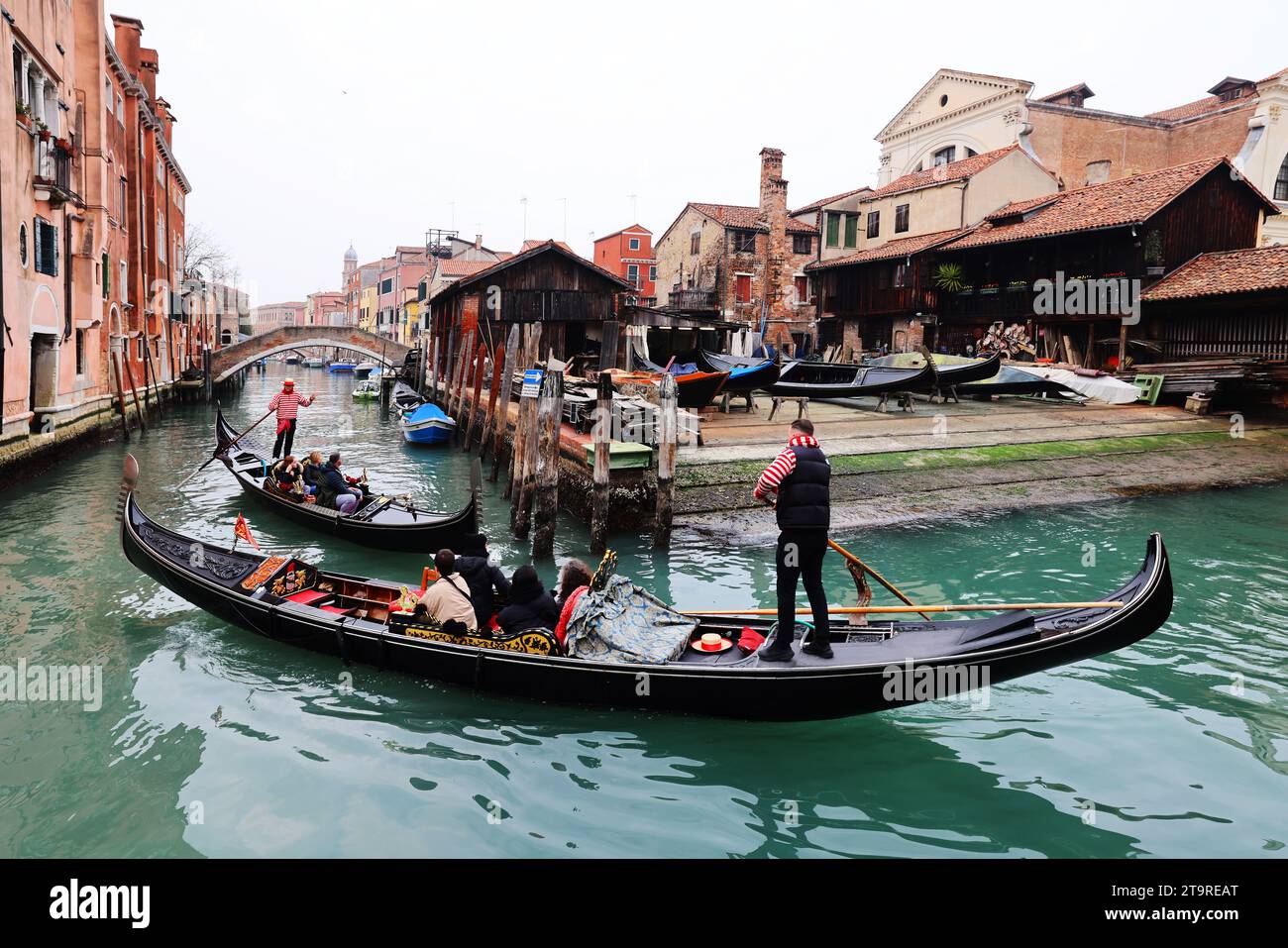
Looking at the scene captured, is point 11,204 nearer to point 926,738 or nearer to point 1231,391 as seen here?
point 926,738

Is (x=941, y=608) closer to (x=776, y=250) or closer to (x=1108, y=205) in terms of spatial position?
(x=1108, y=205)

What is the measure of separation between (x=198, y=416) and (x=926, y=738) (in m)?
25.1

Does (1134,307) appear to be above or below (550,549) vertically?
above

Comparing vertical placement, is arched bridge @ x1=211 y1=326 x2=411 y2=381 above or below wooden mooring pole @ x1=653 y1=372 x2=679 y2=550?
above

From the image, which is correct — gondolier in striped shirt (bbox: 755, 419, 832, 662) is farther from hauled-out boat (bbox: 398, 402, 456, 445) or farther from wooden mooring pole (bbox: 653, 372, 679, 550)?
hauled-out boat (bbox: 398, 402, 456, 445)

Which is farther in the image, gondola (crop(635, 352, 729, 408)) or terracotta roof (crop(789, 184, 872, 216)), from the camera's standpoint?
terracotta roof (crop(789, 184, 872, 216))

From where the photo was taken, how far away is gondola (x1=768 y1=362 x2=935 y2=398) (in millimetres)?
16422

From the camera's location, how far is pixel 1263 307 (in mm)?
16609

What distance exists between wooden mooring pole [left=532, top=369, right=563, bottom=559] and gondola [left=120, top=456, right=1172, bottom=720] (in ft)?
9.28

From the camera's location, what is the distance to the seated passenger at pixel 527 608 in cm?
573

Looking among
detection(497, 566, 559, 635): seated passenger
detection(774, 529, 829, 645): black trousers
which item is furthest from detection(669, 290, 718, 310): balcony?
detection(774, 529, 829, 645): black trousers

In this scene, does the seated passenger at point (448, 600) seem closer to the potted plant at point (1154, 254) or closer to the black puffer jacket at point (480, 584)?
the black puffer jacket at point (480, 584)
